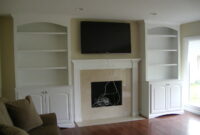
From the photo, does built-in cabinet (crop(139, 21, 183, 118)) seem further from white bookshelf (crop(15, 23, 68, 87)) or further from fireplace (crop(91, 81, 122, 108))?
white bookshelf (crop(15, 23, 68, 87))

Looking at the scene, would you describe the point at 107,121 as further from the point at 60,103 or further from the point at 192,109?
the point at 192,109

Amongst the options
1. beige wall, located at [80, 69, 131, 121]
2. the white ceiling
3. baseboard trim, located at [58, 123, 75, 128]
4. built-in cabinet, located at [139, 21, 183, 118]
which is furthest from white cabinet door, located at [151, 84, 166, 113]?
baseboard trim, located at [58, 123, 75, 128]

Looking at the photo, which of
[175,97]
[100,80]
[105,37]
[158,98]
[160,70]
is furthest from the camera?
[160,70]

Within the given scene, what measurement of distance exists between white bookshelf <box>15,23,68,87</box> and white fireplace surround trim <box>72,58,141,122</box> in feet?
0.86

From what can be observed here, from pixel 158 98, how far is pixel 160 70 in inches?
33.0

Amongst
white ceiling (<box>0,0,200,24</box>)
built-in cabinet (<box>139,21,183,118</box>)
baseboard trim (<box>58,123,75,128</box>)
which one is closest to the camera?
white ceiling (<box>0,0,200,24</box>)

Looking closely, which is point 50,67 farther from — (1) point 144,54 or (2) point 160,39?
(2) point 160,39

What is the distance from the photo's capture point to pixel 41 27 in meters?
4.28

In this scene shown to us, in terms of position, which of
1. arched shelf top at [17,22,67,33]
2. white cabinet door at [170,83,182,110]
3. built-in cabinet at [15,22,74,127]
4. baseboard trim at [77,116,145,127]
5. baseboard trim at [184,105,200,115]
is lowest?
baseboard trim at [77,116,145,127]

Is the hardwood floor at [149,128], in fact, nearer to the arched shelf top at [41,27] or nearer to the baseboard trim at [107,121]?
the baseboard trim at [107,121]

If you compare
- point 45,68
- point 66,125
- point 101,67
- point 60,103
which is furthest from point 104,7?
point 66,125

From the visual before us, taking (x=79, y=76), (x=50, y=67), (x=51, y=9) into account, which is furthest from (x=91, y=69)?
(x=51, y=9)

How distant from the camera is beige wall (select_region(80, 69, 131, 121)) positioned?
4.56m

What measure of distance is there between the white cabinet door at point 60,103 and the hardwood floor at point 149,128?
0.76 feet
